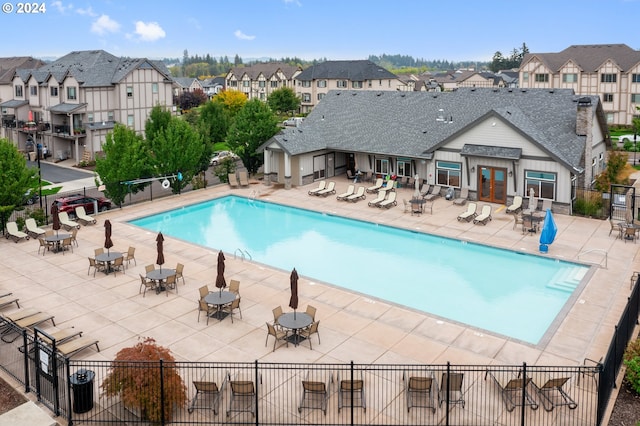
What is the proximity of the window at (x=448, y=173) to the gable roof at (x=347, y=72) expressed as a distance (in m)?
67.4

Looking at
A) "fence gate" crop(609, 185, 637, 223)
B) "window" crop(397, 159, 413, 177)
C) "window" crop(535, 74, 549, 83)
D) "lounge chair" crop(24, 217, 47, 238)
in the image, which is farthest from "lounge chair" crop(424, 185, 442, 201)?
"window" crop(535, 74, 549, 83)

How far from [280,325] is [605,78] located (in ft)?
242

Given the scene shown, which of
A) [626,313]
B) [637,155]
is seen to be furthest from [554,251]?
[637,155]

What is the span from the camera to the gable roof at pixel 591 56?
75500 millimetres

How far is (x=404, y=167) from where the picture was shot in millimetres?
40438

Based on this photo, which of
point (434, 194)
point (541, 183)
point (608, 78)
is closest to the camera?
point (541, 183)

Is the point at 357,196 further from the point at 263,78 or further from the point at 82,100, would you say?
the point at 263,78

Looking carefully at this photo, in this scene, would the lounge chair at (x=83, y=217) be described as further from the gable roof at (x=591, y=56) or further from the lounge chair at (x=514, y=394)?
the gable roof at (x=591, y=56)

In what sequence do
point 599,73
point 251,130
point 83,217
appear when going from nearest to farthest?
point 83,217, point 251,130, point 599,73

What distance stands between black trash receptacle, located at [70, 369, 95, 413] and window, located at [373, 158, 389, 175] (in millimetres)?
30336

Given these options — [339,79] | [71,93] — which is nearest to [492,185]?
[71,93]

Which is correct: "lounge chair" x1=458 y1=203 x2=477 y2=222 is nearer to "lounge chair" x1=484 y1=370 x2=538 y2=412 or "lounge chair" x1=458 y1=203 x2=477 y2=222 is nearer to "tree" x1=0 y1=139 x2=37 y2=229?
"lounge chair" x1=484 y1=370 x2=538 y2=412

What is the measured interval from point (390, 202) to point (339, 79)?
2812 inches

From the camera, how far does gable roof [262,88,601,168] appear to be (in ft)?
114
